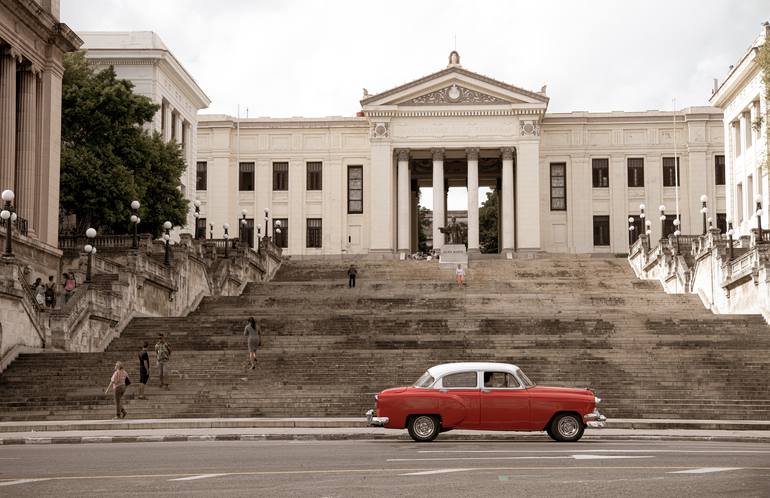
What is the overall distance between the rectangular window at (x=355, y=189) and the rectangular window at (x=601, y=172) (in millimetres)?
17790

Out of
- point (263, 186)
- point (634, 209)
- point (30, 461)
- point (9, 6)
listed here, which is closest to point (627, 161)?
point (634, 209)

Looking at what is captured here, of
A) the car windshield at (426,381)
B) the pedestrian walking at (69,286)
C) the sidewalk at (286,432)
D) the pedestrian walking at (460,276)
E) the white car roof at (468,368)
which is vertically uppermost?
the pedestrian walking at (460,276)

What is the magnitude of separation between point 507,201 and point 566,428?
61873 mm

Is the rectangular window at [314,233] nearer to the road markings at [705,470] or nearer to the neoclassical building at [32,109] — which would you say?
the neoclassical building at [32,109]

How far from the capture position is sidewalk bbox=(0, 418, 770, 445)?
77.7 ft

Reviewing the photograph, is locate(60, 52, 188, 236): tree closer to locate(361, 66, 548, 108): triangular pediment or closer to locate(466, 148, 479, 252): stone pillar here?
locate(361, 66, 548, 108): triangular pediment

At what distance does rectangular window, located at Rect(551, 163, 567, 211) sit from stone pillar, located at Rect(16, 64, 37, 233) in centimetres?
4958

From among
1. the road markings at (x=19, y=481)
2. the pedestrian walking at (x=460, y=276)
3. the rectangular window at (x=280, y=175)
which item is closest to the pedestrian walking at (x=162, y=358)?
the road markings at (x=19, y=481)

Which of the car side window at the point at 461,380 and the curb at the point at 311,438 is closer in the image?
the car side window at the point at 461,380

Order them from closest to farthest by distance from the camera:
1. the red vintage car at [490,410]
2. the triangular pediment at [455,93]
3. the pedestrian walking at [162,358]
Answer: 1. the red vintage car at [490,410]
2. the pedestrian walking at [162,358]
3. the triangular pediment at [455,93]

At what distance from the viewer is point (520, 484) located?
48.7 feet

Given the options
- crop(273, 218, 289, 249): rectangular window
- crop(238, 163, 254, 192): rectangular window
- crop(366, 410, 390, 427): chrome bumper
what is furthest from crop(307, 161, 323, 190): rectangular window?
crop(366, 410, 390, 427): chrome bumper

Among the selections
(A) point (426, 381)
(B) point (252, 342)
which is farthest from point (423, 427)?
(B) point (252, 342)

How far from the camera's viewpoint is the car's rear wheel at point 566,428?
22391 millimetres
